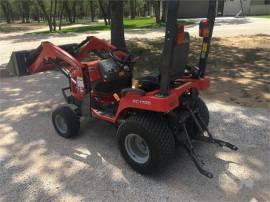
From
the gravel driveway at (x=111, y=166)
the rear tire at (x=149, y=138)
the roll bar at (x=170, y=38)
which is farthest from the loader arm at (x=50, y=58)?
the roll bar at (x=170, y=38)

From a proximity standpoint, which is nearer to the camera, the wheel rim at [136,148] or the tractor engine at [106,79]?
the wheel rim at [136,148]

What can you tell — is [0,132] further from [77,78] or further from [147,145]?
[147,145]

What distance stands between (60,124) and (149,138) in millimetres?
1841

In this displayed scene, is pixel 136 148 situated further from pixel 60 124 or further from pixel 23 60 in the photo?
pixel 23 60

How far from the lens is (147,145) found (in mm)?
3391

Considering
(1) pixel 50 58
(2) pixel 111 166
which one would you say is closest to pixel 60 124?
(1) pixel 50 58

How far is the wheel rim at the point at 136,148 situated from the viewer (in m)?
3.63

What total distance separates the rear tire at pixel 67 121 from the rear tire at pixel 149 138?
40.8 inches

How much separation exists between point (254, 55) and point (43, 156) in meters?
7.84

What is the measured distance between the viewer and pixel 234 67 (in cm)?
837

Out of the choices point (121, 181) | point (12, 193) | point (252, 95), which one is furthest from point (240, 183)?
point (252, 95)

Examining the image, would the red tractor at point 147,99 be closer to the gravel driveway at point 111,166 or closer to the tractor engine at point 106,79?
the tractor engine at point 106,79

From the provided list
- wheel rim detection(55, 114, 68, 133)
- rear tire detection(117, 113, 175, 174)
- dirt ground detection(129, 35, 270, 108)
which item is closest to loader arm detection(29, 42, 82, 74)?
wheel rim detection(55, 114, 68, 133)

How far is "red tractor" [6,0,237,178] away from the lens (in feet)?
10.6
